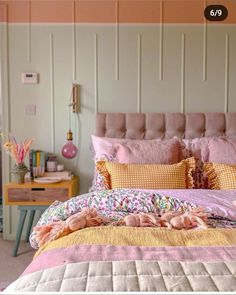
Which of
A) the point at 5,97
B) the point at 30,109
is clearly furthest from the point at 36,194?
the point at 5,97

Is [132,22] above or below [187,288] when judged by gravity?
above

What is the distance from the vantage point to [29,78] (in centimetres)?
300

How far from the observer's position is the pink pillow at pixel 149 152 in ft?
8.14

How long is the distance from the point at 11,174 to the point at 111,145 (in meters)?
0.92

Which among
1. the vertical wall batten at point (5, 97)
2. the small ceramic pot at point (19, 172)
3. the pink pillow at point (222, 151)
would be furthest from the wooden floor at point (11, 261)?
the pink pillow at point (222, 151)

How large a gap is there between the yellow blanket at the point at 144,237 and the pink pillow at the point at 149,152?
1065 millimetres

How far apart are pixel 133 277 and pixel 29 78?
2.38 metres

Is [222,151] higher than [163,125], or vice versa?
[163,125]

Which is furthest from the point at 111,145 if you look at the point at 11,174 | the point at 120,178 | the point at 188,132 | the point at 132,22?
the point at 132,22

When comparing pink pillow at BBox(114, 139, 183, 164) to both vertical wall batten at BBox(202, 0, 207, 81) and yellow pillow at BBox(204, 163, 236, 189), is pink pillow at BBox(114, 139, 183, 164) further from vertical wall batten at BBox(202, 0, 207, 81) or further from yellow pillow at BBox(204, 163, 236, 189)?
vertical wall batten at BBox(202, 0, 207, 81)

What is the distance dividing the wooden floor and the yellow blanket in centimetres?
123

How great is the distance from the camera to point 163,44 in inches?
117

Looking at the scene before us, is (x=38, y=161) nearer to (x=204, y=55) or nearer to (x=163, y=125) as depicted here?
(x=163, y=125)

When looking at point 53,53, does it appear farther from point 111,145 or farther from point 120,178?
point 120,178
